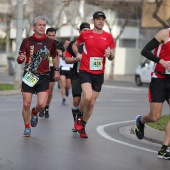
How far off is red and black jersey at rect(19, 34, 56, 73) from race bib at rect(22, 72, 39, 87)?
0.34 ft

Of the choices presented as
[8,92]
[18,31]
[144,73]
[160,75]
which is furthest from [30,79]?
[144,73]

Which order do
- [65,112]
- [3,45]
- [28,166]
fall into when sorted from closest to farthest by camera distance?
[28,166]
[65,112]
[3,45]

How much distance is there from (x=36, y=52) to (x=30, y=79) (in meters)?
0.47

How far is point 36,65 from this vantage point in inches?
416

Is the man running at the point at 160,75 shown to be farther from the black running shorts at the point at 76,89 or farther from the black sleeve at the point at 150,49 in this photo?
the black running shorts at the point at 76,89

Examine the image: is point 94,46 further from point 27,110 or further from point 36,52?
point 27,110

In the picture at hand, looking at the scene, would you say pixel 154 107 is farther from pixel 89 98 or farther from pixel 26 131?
pixel 26 131

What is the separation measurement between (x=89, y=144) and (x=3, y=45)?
215 feet

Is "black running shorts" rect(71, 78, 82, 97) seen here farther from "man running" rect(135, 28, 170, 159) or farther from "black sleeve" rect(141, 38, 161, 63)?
"black sleeve" rect(141, 38, 161, 63)

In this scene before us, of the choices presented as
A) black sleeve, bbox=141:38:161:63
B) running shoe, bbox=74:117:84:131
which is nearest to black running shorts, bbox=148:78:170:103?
black sleeve, bbox=141:38:161:63

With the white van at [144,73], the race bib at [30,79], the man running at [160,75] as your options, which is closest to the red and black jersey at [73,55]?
the race bib at [30,79]

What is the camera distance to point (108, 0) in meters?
44.3

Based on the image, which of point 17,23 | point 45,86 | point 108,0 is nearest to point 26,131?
point 45,86

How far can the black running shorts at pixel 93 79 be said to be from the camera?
10.4 meters
